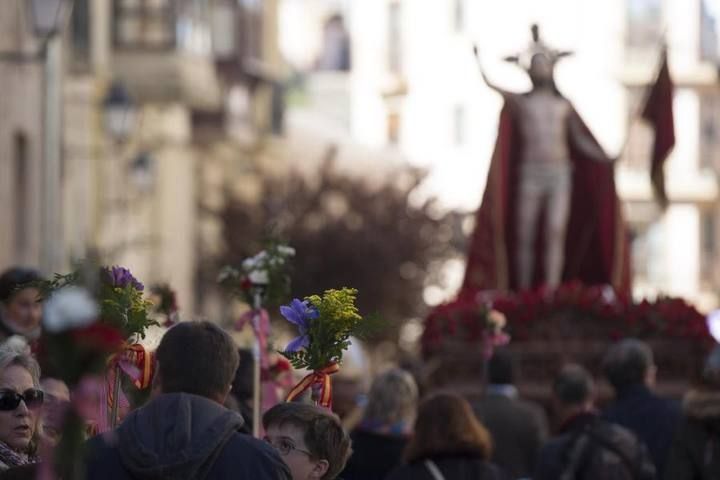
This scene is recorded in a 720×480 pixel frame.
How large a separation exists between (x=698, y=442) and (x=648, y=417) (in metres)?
1.62

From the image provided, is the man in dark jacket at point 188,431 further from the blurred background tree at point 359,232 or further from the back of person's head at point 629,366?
the blurred background tree at point 359,232

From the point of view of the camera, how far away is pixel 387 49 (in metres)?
69.8

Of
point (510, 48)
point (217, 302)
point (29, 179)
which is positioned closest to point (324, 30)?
point (510, 48)

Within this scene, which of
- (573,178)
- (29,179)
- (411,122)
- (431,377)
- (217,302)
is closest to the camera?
A: (431,377)

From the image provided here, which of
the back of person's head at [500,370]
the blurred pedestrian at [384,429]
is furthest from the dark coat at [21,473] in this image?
the back of person's head at [500,370]

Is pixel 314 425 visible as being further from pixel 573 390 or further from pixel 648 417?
pixel 648 417

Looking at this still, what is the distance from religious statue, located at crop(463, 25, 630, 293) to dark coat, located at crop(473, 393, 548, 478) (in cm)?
672

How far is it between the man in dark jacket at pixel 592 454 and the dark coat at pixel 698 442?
0.45ft

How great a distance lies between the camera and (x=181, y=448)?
6.63 metres

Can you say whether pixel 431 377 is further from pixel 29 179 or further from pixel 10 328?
pixel 29 179

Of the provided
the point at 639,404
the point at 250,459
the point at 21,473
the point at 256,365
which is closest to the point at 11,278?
the point at 256,365

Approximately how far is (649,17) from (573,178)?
1959 inches

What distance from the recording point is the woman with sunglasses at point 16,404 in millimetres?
7676

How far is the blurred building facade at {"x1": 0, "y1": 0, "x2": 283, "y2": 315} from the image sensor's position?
→ 2661 cm
